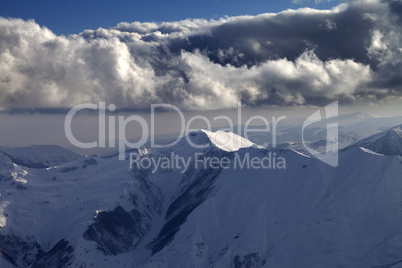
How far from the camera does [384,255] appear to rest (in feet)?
656

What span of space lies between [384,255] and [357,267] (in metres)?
17.1

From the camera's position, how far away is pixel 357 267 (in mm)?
199625
